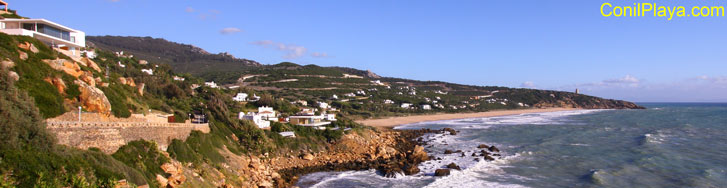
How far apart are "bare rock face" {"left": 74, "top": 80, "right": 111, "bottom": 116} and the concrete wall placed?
250 cm

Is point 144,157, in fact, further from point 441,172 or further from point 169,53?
point 169,53

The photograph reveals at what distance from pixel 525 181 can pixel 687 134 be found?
121ft

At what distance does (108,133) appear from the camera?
643 inches

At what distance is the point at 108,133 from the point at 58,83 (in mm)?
4642

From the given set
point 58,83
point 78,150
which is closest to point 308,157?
point 58,83

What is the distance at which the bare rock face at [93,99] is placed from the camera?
62.8ft

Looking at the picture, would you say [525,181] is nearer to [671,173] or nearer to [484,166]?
[484,166]

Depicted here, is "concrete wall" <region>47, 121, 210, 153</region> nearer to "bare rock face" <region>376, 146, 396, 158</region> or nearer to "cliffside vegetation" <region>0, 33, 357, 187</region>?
"cliffside vegetation" <region>0, 33, 357, 187</region>

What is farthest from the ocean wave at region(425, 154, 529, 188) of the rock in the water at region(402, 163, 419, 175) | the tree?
the tree

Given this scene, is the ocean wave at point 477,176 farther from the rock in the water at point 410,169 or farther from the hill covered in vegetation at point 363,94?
the hill covered in vegetation at point 363,94

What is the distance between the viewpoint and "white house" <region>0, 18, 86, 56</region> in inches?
909

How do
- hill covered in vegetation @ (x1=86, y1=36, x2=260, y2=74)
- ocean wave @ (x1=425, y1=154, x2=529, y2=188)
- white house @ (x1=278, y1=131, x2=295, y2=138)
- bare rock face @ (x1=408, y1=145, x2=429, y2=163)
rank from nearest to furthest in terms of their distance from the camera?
ocean wave @ (x1=425, y1=154, x2=529, y2=188) → bare rock face @ (x1=408, y1=145, x2=429, y2=163) → white house @ (x1=278, y1=131, x2=295, y2=138) → hill covered in vegetation @ (x1=86, y1=36, x2=260, y2=74)

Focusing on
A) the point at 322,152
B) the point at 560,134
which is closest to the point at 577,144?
the point at 560,134

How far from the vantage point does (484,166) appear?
→ 97.2ft
